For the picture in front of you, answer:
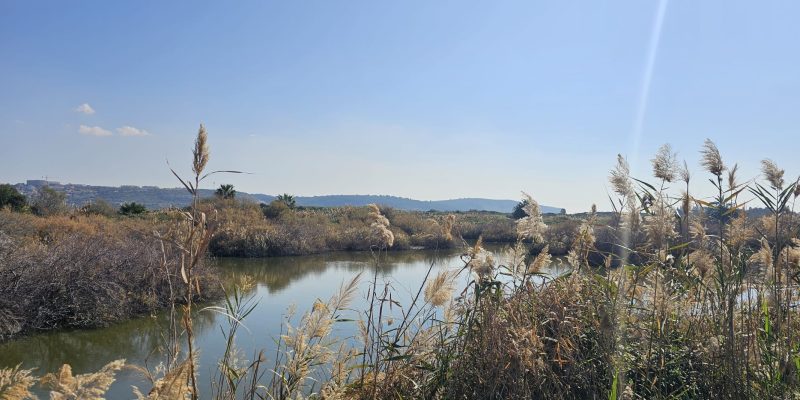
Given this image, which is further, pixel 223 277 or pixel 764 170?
pixel 223 277

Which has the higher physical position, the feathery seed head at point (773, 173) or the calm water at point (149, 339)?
the feathery seed head at point (773, 173)

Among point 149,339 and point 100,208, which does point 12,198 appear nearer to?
point 100,208

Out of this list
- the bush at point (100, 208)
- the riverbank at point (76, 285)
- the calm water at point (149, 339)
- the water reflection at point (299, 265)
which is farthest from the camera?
the bush at point (100, 208)

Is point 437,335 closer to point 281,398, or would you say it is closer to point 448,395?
point 448,395

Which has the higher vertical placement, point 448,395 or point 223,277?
point 448,395

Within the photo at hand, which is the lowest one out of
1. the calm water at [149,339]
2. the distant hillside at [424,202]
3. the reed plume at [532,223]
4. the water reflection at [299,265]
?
the calm water at [149,339]

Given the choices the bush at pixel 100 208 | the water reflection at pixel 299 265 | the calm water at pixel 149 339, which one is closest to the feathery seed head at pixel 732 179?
the calm water at pixel 149 339

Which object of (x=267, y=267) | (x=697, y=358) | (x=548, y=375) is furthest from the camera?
(x=267, y=267)

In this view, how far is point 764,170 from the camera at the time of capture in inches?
96.2

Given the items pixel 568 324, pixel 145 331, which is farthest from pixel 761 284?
pixel 145 331

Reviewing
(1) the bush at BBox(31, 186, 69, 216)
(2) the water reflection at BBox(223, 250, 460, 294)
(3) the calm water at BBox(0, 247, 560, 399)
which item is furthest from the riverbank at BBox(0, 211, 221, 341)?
(1) the bush at BBox(31, 186, 69, 216)

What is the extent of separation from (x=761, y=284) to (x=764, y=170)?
563 mm

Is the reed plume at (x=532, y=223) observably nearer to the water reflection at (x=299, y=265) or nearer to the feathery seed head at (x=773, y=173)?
the feathery seed head at (x=773, y=173)

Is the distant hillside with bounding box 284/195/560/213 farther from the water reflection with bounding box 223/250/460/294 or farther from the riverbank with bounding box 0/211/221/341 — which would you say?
the riverbank with bounding box 0/211/221/341
